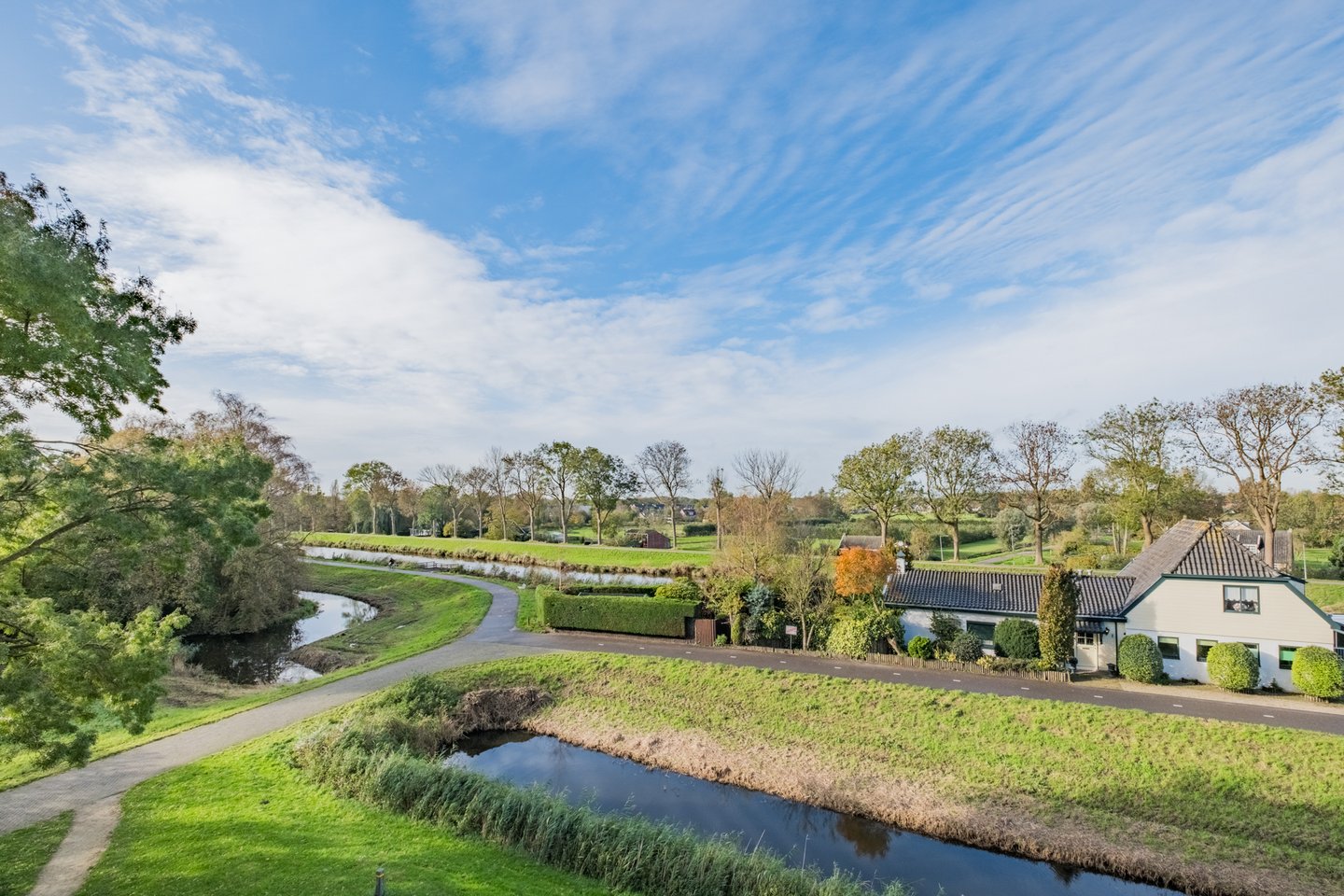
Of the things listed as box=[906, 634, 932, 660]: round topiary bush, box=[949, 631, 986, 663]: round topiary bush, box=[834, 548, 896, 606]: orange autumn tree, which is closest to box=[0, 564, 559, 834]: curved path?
box=[834, 548, 896, 606]: orange autumn tree

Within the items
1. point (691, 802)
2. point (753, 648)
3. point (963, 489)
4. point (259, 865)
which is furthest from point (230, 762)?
point (963, 489)

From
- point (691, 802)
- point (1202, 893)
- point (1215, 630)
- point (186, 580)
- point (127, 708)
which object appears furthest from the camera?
point (186, 580)

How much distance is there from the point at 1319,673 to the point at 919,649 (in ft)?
32.2

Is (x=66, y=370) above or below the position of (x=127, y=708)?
above

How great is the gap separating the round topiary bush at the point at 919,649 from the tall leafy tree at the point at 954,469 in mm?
20595

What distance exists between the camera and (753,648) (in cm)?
2272

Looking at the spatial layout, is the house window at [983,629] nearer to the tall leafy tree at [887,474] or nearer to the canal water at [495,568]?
the canal water at [495,568]

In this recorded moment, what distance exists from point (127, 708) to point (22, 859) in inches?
158

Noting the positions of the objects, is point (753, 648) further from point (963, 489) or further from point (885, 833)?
point (963, 489)

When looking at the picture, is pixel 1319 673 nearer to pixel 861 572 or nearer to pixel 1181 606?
pixel 1181 606

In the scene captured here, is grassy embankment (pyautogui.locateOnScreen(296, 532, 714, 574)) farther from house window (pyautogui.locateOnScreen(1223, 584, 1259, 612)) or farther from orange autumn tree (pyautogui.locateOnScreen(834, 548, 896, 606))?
house window (pyautogui.locateOnScreen(1223, 584, 1259, 612))

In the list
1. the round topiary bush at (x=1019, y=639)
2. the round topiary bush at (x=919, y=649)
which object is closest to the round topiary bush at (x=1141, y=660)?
the round topiary bush at (x=1019, y=639)

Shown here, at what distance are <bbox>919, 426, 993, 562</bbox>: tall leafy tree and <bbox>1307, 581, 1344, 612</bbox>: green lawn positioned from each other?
15045 millimetres

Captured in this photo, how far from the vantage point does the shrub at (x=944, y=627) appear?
21.1 metres
